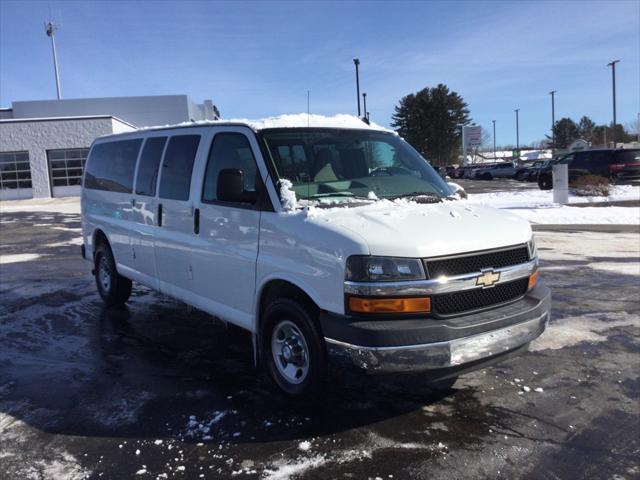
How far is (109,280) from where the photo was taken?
710cm

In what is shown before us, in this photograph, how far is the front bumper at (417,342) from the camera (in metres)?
3.35

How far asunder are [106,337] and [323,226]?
136 inches

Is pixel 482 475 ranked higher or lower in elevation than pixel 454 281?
lower

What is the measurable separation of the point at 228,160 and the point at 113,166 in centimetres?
276

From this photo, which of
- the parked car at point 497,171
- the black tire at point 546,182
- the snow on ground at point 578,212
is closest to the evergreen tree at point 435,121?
the parked car at point 497,171

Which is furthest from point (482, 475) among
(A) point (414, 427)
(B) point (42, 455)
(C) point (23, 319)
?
(C) point (23, 319)

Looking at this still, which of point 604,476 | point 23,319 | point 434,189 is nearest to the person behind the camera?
point 604,476

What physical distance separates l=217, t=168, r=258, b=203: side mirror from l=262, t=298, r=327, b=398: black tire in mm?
822

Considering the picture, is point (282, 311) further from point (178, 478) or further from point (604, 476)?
point (604, 476)

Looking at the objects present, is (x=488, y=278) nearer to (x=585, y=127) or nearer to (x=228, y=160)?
(x=228, y=160)

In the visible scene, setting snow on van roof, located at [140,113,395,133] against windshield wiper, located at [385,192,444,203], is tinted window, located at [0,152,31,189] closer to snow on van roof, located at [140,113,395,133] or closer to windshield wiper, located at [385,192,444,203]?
snow on van roof, located at [140,113,395,133]

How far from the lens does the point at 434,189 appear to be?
477 cm

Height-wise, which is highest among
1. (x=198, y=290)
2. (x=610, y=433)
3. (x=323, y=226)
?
(x=323, y=226)

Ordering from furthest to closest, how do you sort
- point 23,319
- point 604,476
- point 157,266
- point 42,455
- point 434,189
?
point 23,319, point 157,266, point 434,189, point 42,455, point 604,476
